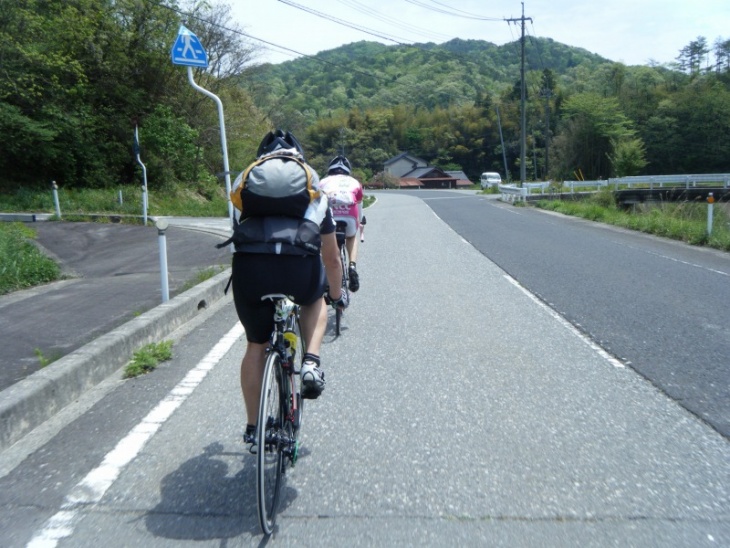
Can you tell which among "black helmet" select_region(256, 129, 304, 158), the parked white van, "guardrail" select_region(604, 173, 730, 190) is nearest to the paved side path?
"black helmet" select_region(256, 129, 304, 158)

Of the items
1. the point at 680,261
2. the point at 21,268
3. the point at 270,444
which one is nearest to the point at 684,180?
the point at 680,261

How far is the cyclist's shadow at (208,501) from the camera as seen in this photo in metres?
2.97

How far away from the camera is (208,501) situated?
10.6 ft

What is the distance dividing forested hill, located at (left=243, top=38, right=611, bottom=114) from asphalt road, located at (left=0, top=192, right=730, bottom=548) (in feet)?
215

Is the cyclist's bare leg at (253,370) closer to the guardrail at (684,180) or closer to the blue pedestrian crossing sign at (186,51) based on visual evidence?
the blue pedestrian crossing sign at (186,51)

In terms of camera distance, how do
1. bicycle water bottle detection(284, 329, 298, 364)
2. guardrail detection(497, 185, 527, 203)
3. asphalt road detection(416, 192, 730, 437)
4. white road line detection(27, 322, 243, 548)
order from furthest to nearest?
guardrail detection(497, 185, 527, 203) → asphalt road detection(416, 192, 730, 437) → bicycle water bottle detection(284, 329, 298, 364) → white road line detection(27, 322, 243, 548)

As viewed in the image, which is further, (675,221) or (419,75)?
(419,75)

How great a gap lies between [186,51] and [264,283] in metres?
8.22

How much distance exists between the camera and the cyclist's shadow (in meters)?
2.97

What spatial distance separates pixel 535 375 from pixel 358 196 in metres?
2.59

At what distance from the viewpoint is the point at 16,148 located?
26.1 m

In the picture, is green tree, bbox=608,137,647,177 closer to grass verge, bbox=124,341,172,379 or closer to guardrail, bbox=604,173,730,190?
guardrail, bbox=604,173,730,190

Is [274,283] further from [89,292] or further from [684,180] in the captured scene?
[684,180]

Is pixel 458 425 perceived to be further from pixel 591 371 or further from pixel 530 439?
pixel 591 371
